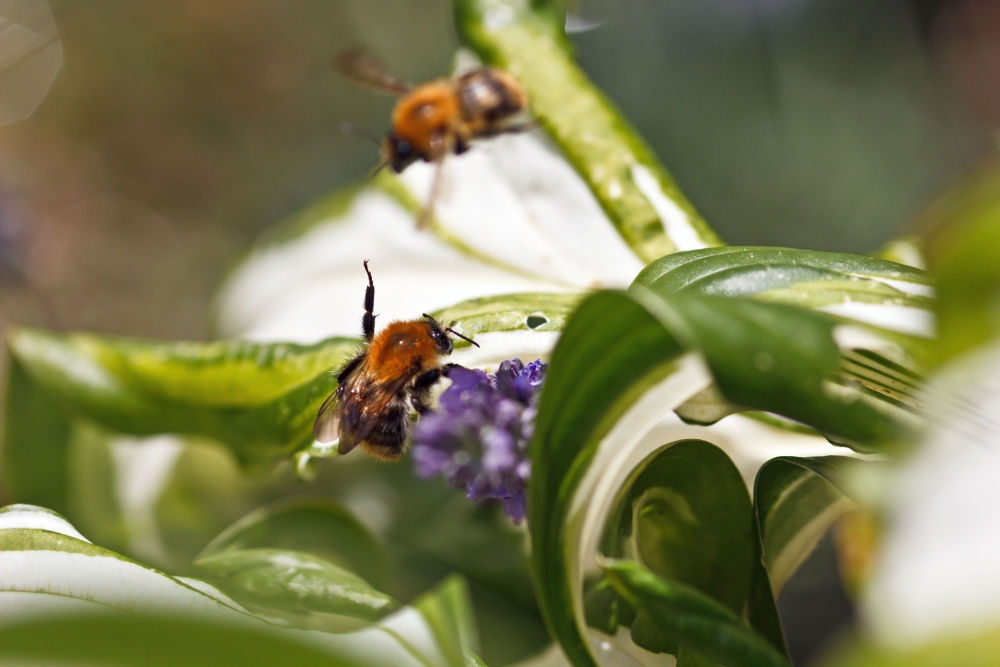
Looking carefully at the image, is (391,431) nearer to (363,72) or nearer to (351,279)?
(351,279)

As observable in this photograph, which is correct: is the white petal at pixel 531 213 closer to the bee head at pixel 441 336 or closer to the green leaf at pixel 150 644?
the bee head at pixel 441 336

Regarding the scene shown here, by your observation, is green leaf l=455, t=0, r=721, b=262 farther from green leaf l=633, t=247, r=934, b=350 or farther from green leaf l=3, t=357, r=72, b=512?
green leaf l=3, t=357, r=72, b=512

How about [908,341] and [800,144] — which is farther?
[800,144]

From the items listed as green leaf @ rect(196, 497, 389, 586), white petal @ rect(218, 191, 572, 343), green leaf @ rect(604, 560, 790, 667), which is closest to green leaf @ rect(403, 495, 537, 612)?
green leaf @ rect(196, 497, 389, 586)

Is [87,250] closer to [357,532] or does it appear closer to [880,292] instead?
[357,532]

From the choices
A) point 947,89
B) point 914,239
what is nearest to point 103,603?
point 914,239

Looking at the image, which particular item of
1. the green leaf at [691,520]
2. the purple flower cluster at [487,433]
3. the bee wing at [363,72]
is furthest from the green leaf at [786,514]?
the bee wing at [363,72]

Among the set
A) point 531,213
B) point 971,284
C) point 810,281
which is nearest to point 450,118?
point 531,213
